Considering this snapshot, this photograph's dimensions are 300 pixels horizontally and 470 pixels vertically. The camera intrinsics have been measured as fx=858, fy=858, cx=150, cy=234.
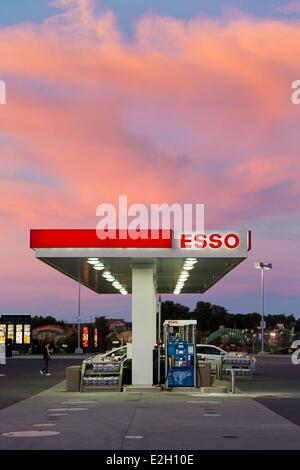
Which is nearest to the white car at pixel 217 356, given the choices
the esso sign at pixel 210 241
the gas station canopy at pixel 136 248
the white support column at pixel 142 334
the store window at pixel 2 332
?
the white support column at pixel 142 334

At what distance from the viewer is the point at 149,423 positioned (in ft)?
52.6

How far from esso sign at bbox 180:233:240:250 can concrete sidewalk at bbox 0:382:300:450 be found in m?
4.34

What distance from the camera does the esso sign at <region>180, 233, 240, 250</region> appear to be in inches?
984

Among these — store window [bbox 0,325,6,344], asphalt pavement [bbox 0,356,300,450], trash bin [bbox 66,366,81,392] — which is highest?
store window [bbox 0,325,6,344]

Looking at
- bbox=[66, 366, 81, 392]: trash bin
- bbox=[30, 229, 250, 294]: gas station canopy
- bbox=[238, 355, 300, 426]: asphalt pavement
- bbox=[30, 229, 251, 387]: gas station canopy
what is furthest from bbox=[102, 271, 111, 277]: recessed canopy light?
bbox=[238, 355, 300, 426]: asphalt pavement

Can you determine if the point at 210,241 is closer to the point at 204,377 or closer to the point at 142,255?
the point at 142,255

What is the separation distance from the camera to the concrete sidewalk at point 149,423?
43.0 ft

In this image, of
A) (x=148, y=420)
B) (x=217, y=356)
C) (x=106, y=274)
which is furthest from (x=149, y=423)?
(x=217, y=356)

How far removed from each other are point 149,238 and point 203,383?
5.79m

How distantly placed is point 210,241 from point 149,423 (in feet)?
32.2

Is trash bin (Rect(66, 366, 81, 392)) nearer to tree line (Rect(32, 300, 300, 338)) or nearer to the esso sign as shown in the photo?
the esso sign

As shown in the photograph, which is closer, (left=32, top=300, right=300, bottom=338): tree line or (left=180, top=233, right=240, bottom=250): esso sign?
(left=180, top=233, right=240, bottom=250): esso sign

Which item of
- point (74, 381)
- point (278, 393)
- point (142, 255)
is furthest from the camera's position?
point (278, 393)
